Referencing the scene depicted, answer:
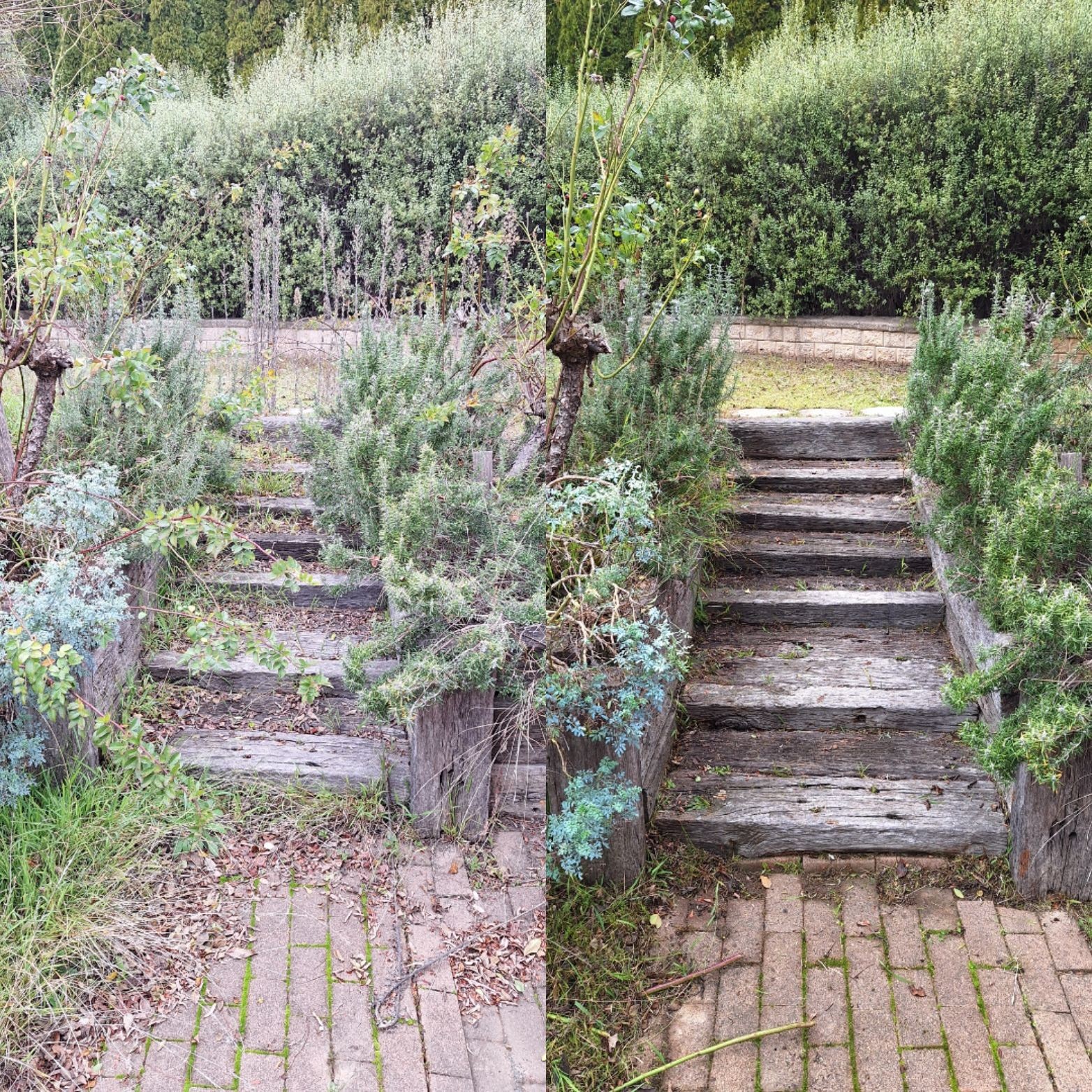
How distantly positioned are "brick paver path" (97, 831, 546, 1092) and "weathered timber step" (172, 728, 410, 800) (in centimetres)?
33

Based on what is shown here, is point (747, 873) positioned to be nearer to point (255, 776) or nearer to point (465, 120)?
point (255, 776)

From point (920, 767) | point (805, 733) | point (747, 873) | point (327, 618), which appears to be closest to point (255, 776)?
point (327, 618)

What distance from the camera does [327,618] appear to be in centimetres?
428

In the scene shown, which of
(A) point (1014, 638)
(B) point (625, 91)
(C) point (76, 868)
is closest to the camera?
(C) point (76, 868)

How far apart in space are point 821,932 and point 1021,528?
134 centimetres

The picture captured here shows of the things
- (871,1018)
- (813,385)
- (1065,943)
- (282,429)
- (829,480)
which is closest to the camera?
(871,1018)

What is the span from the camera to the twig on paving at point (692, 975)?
2.92 metres

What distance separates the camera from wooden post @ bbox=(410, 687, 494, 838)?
308cm

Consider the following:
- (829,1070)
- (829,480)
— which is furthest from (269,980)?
(829,480)

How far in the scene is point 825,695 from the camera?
12.7 feet

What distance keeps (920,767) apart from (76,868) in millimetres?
2752

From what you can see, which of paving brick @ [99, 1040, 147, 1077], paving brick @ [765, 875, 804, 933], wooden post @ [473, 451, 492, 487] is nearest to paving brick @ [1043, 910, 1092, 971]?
paving brick @ [765, 875, 804, 933]

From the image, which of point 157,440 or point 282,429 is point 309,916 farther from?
point 282,429

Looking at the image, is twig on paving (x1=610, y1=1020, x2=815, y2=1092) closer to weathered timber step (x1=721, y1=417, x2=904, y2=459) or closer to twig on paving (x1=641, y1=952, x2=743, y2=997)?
twig on paving (x1=641, y1=952, x2=743, y2=997)
